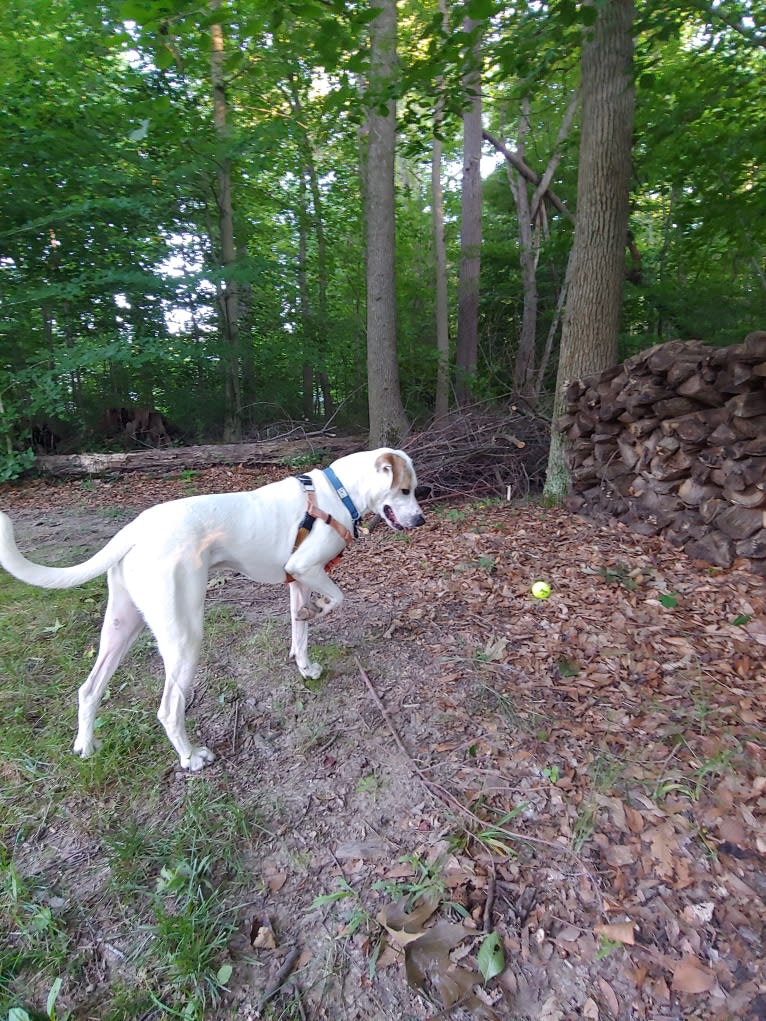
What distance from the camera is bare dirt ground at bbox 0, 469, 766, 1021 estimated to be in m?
1.74

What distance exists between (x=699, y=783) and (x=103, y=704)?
3.21 meters

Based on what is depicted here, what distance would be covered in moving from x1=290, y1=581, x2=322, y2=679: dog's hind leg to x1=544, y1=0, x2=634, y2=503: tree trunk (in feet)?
12.1

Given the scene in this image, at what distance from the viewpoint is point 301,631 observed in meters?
3.34

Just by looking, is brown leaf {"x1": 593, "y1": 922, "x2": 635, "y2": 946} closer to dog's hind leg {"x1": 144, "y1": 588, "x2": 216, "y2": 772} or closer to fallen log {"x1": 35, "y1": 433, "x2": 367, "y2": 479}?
dog's hind leg {"x1": 144, "y1": 588, "x2": 216, "y2": 772}

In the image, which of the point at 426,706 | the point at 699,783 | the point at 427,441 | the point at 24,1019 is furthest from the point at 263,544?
the point at 427,441

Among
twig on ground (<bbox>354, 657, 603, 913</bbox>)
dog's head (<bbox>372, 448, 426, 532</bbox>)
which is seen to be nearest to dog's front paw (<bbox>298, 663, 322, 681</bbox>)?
twig on ground (<bbox>354, 657, 603, 913</bbox>)

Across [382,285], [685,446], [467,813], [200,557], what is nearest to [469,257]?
[382,285]

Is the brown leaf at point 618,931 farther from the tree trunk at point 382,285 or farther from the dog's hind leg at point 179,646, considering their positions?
the tree trunk at point 382,285

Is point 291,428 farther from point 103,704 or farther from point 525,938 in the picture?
point 525,938

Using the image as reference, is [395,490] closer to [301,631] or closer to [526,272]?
[301,631]

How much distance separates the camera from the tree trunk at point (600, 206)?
16.2 ft

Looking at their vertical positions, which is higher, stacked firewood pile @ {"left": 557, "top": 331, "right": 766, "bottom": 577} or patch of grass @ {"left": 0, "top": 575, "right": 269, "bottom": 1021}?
stacked firewood pile @ {"left": 557, "top": 331, "right": 766, "bottom": 577}

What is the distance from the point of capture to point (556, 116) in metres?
10.8

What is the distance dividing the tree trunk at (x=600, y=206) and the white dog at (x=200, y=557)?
330 cm
